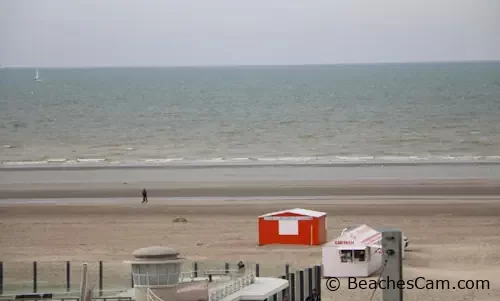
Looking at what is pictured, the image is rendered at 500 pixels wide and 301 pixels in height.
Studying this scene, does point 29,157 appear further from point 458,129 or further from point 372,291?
point 372,291

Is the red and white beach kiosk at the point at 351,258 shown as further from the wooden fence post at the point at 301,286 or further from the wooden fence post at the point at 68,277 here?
the wooden fence post at the point at 68,277

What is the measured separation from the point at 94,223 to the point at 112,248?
7.80 m

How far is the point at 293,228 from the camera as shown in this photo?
125ft

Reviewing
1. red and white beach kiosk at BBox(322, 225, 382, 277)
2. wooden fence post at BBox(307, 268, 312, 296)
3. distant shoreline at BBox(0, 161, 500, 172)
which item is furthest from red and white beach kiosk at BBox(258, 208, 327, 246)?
distant shoreline at BBox(0, 161, 500, 172)

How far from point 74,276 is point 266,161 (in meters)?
55.5

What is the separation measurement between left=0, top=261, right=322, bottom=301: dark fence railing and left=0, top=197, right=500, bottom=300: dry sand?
5.1 inches

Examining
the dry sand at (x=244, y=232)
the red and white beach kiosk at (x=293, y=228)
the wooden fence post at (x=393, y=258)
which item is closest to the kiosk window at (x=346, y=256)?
the dry sand at (x=244, y=232)

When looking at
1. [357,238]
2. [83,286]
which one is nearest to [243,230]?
[357,238]

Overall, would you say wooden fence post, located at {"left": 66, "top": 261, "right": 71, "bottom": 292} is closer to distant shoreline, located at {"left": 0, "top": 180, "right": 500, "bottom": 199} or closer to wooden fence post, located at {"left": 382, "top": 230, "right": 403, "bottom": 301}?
wooden fence post, located at {"left": 382, "top": 230, "right": 403, "bottom": 301}

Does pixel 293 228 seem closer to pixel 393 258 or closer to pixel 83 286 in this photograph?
pixel 83 286

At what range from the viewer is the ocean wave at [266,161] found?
73.2 meters

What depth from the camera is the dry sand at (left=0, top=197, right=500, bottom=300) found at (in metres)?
33.4

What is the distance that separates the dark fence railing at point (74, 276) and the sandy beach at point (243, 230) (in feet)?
2.11

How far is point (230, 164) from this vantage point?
7431 cm
